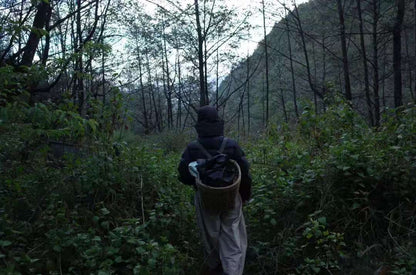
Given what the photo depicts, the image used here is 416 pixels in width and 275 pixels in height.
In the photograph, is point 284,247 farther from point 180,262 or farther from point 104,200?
point 104,200

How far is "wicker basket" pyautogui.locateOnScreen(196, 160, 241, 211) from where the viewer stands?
10.6 ft

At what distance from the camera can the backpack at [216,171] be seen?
3275 millimetres

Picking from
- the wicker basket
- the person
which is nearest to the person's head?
the person

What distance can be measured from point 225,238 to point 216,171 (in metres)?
0.74

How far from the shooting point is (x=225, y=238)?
3.53 m

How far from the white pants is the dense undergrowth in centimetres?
39

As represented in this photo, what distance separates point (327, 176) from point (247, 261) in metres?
1.56

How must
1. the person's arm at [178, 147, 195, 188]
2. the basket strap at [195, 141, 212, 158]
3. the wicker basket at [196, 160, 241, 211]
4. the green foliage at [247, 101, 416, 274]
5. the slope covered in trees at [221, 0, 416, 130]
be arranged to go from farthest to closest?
the slope covered in trees at [221, 0, 416, 130] < the green foliage at [247, 101, 416, 274] < the person's arm at [178, 147, 195, 188] < the basket strap at [195, 141, 212, 158] < the wicker basket at [196, 160, 241, 211]

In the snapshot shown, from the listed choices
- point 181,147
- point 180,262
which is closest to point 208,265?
point 180,262

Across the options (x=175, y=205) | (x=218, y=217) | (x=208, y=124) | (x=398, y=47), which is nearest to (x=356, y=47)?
(x=398, y=47)

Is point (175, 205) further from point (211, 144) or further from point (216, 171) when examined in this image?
point (216, 171)

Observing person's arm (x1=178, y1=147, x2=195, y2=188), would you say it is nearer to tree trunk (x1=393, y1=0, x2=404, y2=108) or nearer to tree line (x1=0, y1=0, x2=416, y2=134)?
tree line (x1=0, y1=0, x2=416, y2=134)

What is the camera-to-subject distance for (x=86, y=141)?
17.2ft

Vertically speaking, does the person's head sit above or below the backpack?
above
